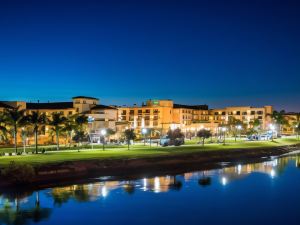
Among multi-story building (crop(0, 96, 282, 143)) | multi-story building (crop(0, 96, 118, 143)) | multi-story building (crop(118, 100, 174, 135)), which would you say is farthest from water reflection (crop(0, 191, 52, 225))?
multi-story building (crop(118, 100, 174, 135))

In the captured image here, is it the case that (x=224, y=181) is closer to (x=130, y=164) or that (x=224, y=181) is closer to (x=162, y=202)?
(x=130, y=164)

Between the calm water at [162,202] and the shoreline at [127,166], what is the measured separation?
252 centimetres

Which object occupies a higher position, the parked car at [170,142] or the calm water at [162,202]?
the parked car at [170,142]

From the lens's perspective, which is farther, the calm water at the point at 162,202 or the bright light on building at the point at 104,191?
the bright light on building at the point at 104,191

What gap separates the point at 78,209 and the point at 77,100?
73805mm

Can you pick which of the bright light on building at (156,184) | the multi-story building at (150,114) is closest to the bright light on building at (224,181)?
the bright light on building at (156,184)

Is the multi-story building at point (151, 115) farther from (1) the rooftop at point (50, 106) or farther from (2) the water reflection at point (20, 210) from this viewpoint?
(2) the water reflection at point (20, 210)

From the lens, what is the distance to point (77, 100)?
10831 centimetres

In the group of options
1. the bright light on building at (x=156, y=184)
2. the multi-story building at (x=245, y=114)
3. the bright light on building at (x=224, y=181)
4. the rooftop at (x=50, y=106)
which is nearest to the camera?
the bright light on building at (x=156, y=184)

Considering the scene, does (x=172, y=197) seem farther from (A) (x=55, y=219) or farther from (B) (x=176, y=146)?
(B) (x=176, y=146)

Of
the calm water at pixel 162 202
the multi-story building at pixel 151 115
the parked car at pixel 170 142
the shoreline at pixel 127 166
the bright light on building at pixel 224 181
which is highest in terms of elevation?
the multi-story building at pixel 151 115

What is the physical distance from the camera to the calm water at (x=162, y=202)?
112 ft

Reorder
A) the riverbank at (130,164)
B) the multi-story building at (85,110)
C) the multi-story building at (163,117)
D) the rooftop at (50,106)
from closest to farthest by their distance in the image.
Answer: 1. the riverbank at (130,164)
2. the multi-story building at (85,110)
3. the rooftop at (50,106)
4. the multi-story building at (163,117)

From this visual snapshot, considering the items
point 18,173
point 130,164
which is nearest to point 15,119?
point 130,164
